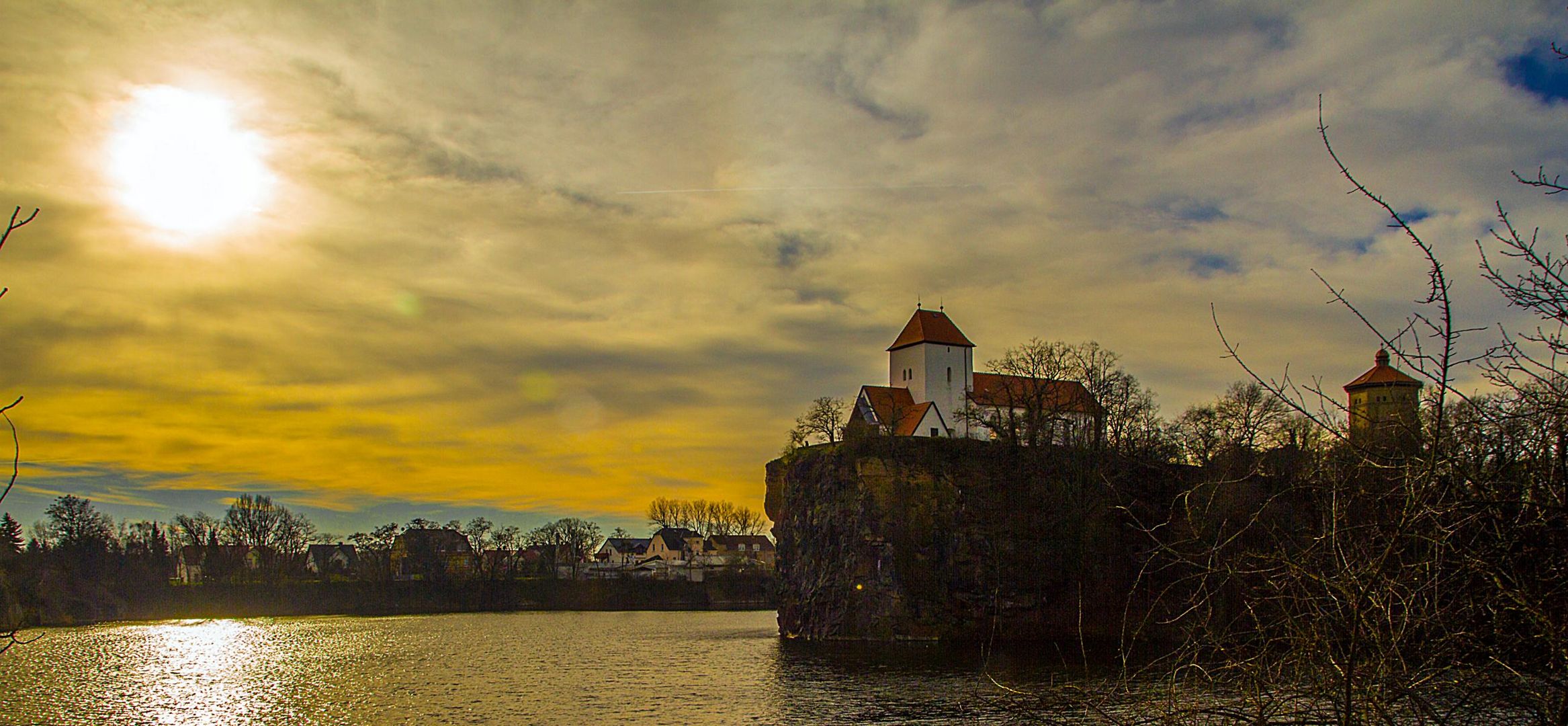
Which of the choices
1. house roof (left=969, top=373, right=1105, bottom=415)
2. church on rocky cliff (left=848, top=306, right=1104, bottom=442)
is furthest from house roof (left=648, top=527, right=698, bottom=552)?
house roof (left=969, top=373, right=1105, bottom=415)

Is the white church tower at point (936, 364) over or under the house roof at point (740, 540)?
over

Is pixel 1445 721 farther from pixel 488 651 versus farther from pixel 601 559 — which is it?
pixel 601 559

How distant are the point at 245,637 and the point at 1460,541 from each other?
6760cm

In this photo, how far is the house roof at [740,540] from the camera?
136250mm

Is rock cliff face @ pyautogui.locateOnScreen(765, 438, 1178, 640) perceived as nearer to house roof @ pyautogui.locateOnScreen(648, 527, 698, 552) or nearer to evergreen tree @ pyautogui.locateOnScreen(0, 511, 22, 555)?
evergreen tree @ pyautogui.locateOnScreen(0, 511, 22, 555)

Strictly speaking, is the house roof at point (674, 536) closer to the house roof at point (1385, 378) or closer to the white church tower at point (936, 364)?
the white church tower at point (936, 364)

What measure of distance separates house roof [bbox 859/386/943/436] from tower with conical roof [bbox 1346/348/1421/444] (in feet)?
187

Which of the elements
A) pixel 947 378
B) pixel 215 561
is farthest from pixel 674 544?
pixel 947 378

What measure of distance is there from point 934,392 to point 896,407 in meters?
3.63

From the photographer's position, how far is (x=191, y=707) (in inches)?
1280

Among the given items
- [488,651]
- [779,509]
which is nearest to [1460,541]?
[488,651]

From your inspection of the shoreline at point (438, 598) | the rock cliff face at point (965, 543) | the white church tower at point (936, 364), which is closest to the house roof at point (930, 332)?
the white church tower at point (936, 364)

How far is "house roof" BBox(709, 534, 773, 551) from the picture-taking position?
136 meters

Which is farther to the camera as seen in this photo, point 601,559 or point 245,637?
point 601,559
